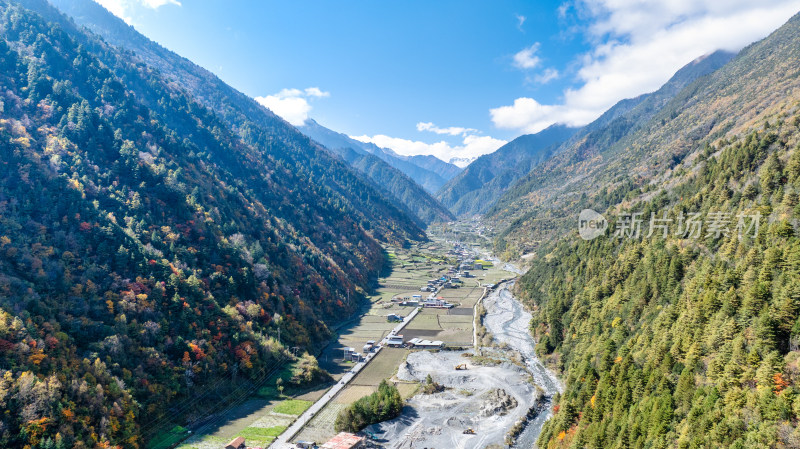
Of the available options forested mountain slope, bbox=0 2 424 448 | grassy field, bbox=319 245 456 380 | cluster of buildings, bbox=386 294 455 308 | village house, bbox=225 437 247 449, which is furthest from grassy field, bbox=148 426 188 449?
cluster of buildings, bbox=386 294 455 308

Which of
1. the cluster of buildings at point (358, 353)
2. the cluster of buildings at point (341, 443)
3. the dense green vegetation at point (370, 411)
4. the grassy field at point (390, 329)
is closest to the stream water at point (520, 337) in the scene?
the grassy field at point (390, 329)

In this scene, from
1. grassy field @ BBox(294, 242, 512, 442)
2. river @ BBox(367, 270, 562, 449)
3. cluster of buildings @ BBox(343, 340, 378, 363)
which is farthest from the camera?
cluster of buildings @ BBox(343, 340, 378, 363)

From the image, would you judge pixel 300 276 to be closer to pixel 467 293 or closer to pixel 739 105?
pixel 467 293

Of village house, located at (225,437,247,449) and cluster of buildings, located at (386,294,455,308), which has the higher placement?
cluster of buildings, located at (386,294,455,308)

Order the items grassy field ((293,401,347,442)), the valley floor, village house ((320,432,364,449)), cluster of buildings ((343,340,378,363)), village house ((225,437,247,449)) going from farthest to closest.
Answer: cluster of buildings ((343,340,378,363)) → the valley floor → grassy field ((293,401,347,442)) → village house ((320,432,364,449)) → village house ((225,437,247,449))

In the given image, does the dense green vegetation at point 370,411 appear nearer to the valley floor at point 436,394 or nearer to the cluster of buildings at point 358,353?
the valley floor at point 436,394

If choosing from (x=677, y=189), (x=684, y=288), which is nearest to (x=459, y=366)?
(x=684, y=288)

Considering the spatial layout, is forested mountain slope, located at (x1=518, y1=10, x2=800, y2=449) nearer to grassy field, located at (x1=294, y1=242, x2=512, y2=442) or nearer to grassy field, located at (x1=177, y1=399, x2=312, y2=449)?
grassy field, located at (x1=294, y1=242, x2=512, y2=442)
